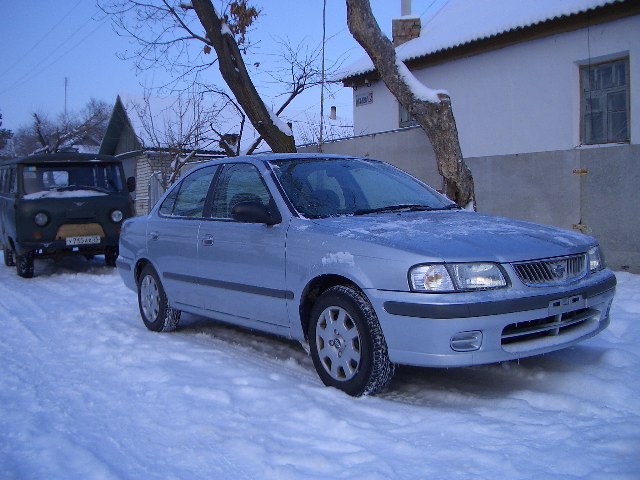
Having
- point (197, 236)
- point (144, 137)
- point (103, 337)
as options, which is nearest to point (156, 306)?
point (103, 337)

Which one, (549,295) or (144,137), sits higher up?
(144,137)

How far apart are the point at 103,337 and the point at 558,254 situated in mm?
4105

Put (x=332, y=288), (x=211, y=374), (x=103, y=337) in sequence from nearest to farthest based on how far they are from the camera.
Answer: (x=332, y=288)
(x=211, y=374)
(x=103, y=337)

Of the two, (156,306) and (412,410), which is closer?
(412,410)

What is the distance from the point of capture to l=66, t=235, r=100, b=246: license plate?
10578 millimetres

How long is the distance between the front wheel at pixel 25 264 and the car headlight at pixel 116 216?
1375 millimetres

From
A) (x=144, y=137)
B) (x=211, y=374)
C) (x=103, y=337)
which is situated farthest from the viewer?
(x=144, y=137)

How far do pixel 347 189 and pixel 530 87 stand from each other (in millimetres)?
7359

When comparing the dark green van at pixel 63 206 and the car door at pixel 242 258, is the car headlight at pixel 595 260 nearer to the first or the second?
the car door at pixel 242 258

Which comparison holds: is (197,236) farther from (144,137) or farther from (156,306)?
(144,137)

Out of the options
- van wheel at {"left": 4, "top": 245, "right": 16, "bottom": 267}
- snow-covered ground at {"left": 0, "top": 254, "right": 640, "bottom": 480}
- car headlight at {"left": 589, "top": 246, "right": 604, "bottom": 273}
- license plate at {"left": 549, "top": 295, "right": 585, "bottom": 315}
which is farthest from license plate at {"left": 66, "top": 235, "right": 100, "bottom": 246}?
license plate at {"left": 549, "top": 295, "right": 585, "bottom": 315}

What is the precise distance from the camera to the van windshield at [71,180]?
10.8 meters

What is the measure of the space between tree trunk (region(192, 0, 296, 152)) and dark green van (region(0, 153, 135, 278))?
2.47 m

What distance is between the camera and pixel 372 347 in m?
4.04
